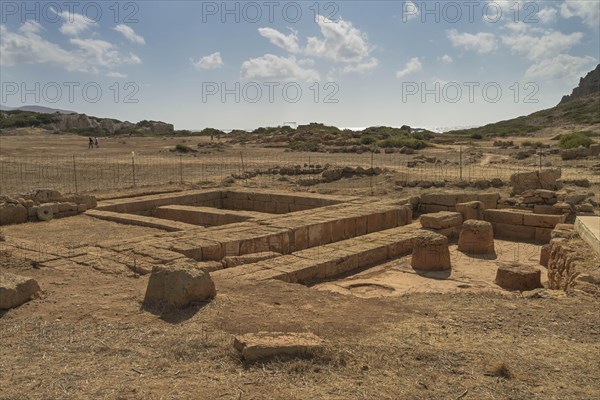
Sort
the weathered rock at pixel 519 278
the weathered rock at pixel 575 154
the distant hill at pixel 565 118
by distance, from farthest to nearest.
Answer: the distant hill at pixel 565 118
the weathered rock at pixel 575 154
the weathered rock at pixel 519 278

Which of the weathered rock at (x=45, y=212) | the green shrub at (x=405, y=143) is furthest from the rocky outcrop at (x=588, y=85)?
the weathered rock at (x=45, y=212)

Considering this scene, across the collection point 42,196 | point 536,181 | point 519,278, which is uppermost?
point 536,181

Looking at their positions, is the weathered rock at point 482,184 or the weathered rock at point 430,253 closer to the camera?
the weathered rock at point 430,253

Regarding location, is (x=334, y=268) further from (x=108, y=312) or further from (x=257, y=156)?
(x=257, y=156)

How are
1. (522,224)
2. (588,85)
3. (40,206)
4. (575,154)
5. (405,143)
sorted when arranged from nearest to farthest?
(40,206), (522,224), (575,154), (405,143), (588,85)

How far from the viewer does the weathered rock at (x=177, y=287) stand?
6059mm

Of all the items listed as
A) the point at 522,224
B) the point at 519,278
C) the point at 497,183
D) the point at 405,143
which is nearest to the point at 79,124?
the point at 405,143

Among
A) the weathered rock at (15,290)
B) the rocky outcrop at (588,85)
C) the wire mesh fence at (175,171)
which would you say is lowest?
the weathered rock at (15,290)

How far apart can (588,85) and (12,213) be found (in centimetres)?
10182

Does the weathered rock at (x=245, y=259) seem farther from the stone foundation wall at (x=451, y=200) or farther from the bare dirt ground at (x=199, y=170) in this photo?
the bare dirt ground at (x=199, y=170)

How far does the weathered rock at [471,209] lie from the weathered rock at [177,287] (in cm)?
893

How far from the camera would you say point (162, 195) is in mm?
16016

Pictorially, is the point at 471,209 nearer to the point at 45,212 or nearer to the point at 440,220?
the point at 440,220

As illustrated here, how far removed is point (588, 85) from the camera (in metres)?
93.9
